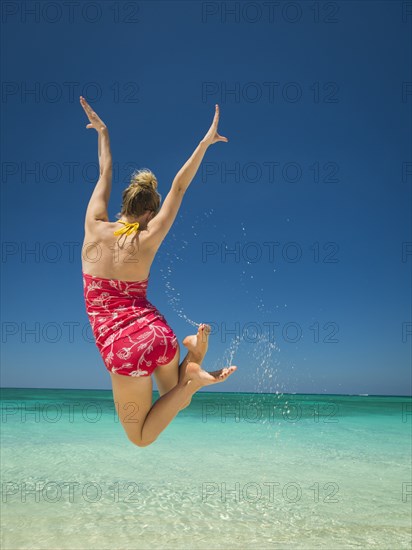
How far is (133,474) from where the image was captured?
9969 mm

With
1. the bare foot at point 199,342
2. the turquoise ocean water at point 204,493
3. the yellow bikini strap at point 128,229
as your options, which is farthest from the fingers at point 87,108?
the turquoise ocean water at point 204,493

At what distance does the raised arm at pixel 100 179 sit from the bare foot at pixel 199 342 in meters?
1.07

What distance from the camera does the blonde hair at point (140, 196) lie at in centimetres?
408

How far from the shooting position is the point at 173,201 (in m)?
4.04

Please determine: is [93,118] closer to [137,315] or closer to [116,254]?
[116,254]

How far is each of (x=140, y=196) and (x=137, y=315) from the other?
34.4 inches

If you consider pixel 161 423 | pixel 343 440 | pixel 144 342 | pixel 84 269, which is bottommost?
pixel 343 440

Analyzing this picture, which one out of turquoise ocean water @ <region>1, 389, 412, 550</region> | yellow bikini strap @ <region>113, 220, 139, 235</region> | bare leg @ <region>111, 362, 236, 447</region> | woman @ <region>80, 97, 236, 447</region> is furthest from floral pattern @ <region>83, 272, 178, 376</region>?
turquoise ocean water @ <region>1, 389, 412, 550</region>

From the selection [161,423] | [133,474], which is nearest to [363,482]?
[133,474]

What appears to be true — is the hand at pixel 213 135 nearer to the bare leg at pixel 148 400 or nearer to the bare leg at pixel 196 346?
the bare leg at pixel 196 346

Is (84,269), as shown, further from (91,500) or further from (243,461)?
(243,461)

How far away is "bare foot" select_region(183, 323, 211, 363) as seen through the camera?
404 centimetres

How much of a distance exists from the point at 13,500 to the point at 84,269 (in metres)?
5.61

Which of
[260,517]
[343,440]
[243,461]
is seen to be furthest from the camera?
[343,440]
